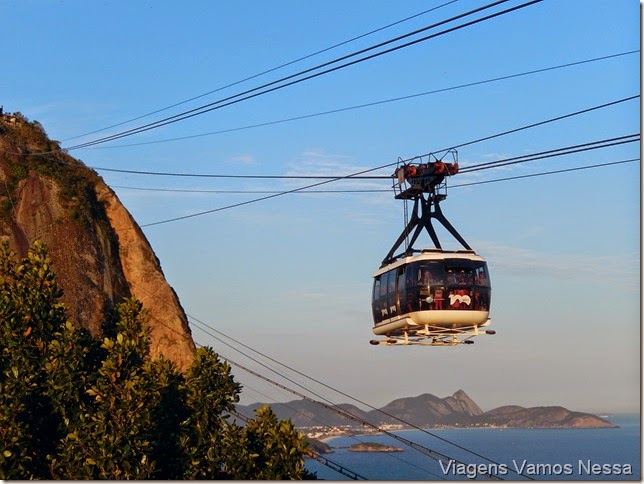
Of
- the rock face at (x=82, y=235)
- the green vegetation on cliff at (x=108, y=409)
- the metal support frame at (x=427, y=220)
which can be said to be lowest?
the green vegetation on cliff at (x=108, y=409)

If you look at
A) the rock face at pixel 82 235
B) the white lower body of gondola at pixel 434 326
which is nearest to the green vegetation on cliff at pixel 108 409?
the white lower body of gondola at pixel 434 326

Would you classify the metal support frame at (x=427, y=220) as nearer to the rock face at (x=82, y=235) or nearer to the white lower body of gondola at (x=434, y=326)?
the white lower body of gondola at (x=434, y=326)

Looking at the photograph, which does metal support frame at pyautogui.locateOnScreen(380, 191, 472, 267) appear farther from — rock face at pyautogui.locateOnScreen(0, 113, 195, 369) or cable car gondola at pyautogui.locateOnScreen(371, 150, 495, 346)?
rock face at pyautogui.locateOnScreen(0, 113, 195, 369)

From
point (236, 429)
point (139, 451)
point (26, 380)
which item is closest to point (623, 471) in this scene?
point (236, 429)

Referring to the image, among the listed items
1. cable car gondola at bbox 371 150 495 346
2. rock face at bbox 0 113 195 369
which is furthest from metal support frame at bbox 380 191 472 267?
rock face at bbox 0 113 195 369

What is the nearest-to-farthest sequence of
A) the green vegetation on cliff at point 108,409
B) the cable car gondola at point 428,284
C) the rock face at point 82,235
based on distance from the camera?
the green vegetation on cliff at point 108,409
the cable car gondola at point 428,284
the rock face at point 82,235
